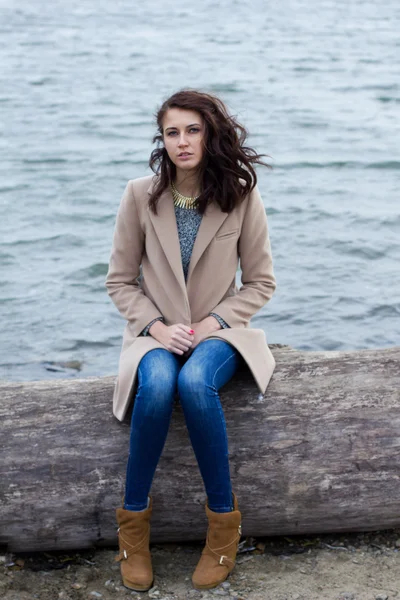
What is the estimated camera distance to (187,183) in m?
4.22

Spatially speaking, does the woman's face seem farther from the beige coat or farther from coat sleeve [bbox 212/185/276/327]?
coat sleeve [bbox 212/185/276/327]

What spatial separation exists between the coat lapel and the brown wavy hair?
1.3 inches

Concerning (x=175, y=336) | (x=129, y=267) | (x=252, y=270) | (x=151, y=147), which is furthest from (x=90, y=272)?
(x=175, y=336)

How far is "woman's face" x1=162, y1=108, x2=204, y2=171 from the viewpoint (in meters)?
4.04

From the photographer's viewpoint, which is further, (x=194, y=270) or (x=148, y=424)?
(x=194, y=270)

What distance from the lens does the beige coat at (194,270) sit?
4.13 metres

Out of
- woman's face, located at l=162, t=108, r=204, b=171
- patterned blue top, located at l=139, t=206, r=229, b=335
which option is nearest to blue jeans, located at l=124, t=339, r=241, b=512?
patterned blue top, located at l=139, t=206, r=229, b=335

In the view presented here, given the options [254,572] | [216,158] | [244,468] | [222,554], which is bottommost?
[254,572]

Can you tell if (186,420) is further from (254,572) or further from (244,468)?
(254,572)

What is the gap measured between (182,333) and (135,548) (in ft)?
2.96

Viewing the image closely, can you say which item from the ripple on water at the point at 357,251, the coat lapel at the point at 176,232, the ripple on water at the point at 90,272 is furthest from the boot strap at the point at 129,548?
the ripple on water at the point at 357,251

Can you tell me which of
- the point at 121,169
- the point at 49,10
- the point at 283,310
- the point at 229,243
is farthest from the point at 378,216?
the point at 49,10

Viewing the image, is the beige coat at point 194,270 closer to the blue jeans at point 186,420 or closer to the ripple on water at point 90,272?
the blue jeans at point 186,420

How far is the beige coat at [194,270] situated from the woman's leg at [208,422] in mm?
249
